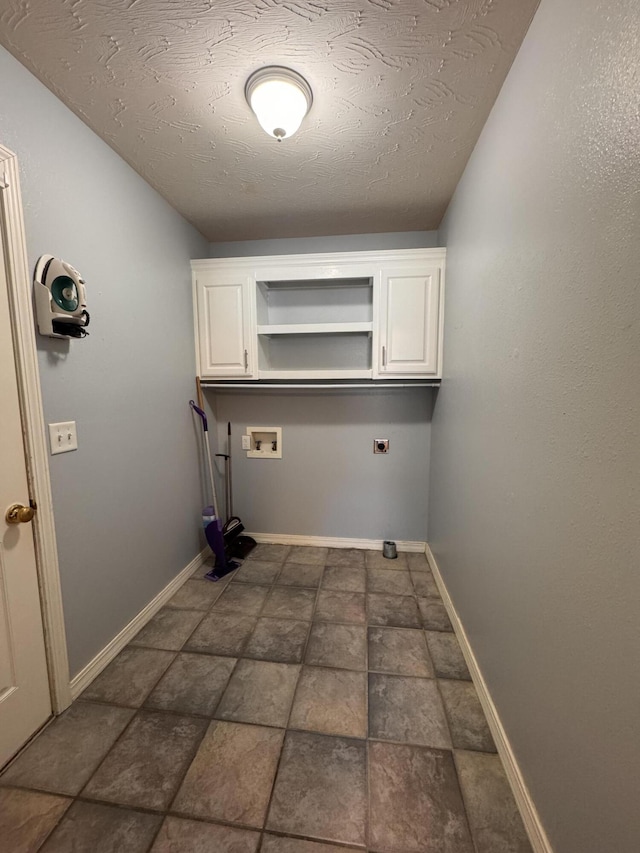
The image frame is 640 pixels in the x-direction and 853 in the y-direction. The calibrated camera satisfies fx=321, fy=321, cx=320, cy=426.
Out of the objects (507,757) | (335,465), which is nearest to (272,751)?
(507,757)

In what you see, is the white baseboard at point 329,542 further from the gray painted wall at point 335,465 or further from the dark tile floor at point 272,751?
the dark tile floor at point 272,751

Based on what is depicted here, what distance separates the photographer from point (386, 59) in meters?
1.17

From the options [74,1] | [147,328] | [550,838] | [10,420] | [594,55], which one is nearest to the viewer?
[594,55]

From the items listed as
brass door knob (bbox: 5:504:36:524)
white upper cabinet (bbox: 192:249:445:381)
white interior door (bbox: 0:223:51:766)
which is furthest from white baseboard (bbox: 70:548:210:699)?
white upper cabinet (bbox: 192:249:445:381)

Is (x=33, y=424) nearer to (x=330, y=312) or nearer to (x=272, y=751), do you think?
(x=272, y=751)

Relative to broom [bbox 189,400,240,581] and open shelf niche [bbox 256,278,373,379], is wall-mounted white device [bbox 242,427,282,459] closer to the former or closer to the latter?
broom [bbox 189,400,240,581]

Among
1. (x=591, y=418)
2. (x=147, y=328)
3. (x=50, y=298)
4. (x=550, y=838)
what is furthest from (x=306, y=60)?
(x=550, y=838)

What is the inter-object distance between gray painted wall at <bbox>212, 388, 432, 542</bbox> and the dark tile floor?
900 millimetres

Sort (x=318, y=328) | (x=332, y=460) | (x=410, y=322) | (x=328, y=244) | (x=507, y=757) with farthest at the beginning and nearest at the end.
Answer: (x=332, y=460)
(x=328, y=244)
(x=318, y=328)
(x=410, y=322)
(x=507, y=757)

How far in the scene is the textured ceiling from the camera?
1023mm

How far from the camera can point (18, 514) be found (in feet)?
3.87

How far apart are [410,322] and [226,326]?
1.34 meters

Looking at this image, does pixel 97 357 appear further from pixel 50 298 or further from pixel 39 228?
pixel 39 228

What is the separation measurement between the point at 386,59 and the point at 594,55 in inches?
30.1
